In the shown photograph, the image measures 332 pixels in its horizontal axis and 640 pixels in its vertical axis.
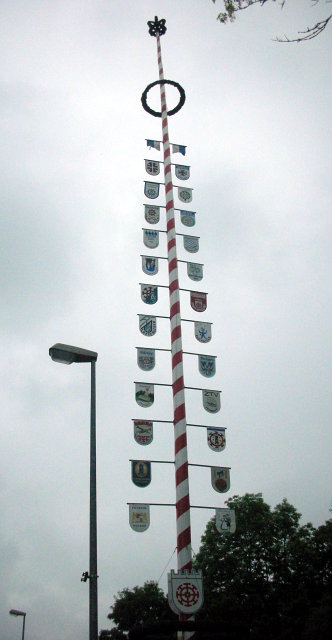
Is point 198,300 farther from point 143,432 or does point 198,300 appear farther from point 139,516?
point 139,516

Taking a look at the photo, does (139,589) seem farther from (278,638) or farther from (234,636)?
(234,636)

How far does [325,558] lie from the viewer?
108 ft

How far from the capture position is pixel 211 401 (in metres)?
13.2

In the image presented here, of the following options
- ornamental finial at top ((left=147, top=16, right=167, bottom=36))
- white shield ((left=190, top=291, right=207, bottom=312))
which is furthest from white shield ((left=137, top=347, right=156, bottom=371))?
ornamental finial at top ((left=147, top=16, right=167, bottom=36))

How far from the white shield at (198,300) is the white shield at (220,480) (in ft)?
15.2

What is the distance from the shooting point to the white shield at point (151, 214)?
51.3ft

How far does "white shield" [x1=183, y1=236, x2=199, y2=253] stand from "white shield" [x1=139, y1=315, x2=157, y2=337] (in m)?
2.81

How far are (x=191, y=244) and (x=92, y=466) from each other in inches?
331

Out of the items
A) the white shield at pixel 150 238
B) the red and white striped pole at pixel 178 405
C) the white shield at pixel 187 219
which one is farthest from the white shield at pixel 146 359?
the white shield at pixel 187 219

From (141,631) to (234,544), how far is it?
101 ft

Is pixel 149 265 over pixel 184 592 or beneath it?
over

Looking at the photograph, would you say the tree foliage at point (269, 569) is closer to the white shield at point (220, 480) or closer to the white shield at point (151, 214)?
the white shield at point (220, 480)

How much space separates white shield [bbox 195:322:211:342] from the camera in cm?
1425

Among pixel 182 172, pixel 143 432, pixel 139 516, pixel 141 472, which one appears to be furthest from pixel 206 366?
pixel 182 172
